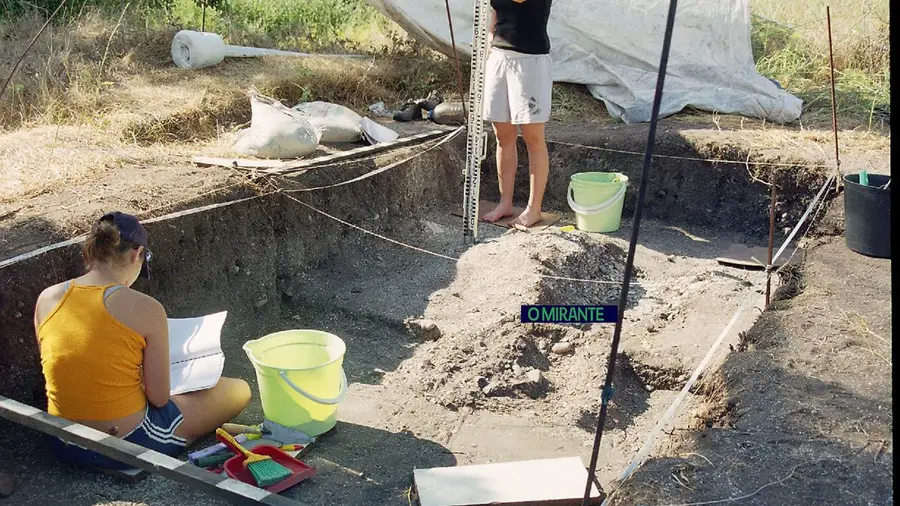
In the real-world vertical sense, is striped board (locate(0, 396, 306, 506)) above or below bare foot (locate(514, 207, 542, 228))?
above

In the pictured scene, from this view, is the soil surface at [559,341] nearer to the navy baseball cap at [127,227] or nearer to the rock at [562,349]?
the rock at [562,349]

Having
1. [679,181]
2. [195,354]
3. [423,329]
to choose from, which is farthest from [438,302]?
[679,181]

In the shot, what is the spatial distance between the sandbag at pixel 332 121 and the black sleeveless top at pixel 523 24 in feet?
4.57

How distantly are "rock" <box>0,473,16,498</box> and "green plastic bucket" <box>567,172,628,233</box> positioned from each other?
4.13m

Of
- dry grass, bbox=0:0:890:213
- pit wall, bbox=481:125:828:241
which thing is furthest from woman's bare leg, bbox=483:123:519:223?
dry grass, bbox=0:0:890:213

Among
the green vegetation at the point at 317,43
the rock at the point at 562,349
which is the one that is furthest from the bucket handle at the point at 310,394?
the green vegetation at the point at 317,43

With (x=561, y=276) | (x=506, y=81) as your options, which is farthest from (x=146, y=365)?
(x=506, y=81)

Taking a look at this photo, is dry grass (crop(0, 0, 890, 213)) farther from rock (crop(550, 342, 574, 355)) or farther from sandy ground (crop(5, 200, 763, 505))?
rock (crop(550, 342, 574, 355))

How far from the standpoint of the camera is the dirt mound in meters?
4.26

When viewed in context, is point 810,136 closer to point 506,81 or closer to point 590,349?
point 506,81

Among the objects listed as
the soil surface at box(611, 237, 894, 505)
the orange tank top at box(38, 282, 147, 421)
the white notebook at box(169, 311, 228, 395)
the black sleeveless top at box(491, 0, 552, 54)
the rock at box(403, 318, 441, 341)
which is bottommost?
the rock at box(403, 318, 441, 341)

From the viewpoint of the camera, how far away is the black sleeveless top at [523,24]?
5.45 meters

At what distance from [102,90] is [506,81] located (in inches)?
129

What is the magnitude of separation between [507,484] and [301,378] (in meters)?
0.97
